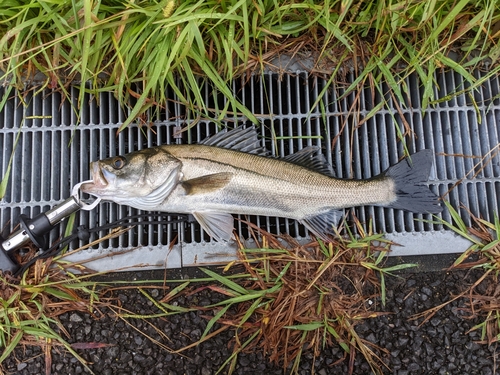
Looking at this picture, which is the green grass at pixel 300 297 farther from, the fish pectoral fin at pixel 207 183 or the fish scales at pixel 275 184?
the fish pectoral fin at pixel 207 183

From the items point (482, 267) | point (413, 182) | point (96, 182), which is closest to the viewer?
point (96, 182)

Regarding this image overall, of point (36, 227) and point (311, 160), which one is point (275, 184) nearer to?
point (311, 160)

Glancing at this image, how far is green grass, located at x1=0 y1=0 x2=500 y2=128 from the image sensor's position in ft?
8.92

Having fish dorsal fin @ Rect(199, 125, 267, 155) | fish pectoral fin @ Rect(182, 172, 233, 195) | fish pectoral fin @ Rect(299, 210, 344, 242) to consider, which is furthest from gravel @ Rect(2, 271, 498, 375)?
fish dorsal fin @ Rect(199, 125, 267, 155)

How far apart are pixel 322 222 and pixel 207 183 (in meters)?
0.84

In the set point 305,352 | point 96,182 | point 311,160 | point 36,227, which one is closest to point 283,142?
point 311,160

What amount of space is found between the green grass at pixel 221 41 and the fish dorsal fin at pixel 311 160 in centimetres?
43

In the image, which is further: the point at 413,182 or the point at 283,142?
the point at 283,142

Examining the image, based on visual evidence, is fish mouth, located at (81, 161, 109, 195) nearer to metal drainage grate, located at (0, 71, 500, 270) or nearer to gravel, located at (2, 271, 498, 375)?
metal drainage grate, located at (0, 71, 500, 270)

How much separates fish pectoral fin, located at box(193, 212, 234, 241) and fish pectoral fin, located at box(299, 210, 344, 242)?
514mm

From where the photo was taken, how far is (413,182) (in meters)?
2.74

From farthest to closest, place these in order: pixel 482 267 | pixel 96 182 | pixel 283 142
→ pixel 283 142
pixel 482 267
pixel 96 182

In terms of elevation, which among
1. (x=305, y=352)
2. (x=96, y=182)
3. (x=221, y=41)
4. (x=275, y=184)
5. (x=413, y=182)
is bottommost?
(x=305, y=352)

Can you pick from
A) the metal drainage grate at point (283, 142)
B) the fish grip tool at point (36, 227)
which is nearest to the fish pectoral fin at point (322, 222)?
the metal drainage grate at point (283, 142)
